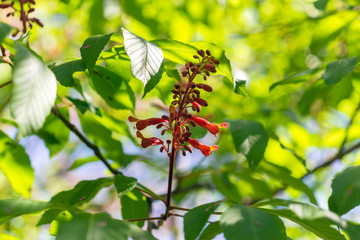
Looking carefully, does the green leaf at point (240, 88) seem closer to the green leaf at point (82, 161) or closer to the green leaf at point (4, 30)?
the green leaf at point (4, 30)

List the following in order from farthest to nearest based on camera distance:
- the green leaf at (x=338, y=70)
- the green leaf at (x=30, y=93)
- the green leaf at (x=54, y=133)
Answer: the green leaf at (x=54, y=133), the green leaf at (x=338, y=70), the green leaf at (x=30, y=93)

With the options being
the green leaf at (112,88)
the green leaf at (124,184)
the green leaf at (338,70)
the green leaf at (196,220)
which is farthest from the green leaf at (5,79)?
the green leaf at (338,70)

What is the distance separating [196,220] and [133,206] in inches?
22.2

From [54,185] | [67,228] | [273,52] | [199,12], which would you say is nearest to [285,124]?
[199,12]

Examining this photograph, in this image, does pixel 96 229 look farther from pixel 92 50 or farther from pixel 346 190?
pixel 346 190

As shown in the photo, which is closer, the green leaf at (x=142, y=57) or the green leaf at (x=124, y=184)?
the green leaf at (x=142, y=57)

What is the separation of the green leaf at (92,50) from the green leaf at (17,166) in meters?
0.58

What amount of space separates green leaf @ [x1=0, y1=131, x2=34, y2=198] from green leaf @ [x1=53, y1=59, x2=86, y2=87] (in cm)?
46

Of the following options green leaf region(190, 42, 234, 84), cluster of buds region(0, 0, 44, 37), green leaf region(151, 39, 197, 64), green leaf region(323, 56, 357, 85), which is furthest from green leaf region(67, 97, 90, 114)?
green leaf region(323, 56, 357, 85)

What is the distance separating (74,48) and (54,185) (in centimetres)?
196

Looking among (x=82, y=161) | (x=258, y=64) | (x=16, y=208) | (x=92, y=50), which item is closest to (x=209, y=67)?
(x=92, y=50)

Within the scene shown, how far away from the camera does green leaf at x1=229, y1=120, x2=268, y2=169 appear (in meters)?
1.58

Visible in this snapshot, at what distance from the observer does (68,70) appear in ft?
4.40

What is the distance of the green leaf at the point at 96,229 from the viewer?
0.92 m
